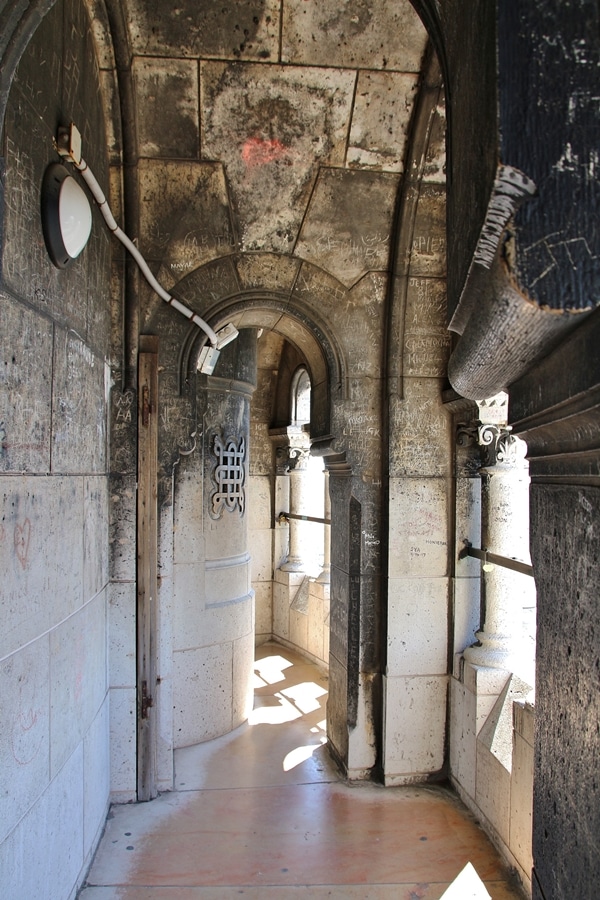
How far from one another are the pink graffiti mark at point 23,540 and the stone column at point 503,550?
2678mm

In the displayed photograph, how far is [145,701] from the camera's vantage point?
3.74m

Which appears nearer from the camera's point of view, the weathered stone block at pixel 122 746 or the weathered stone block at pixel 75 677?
the weathered stone block at pixel 75 677

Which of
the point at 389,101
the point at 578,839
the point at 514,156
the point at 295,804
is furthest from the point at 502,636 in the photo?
the point at 514,156

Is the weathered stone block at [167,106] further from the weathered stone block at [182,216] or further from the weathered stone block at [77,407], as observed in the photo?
the weathered stone block at [77,407]

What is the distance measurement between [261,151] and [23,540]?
280 cm

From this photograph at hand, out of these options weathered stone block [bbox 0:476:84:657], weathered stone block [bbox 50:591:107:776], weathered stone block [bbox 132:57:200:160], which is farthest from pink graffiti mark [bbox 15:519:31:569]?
weathered stone block [bbox 132:57:200:160]

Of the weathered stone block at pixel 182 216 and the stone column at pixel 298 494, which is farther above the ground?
the weathered stone block at pixel 182 216

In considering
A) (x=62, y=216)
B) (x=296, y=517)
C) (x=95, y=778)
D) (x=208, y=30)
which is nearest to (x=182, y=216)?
→ (x=208, y=30)

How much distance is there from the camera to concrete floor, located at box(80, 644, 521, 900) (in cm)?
299

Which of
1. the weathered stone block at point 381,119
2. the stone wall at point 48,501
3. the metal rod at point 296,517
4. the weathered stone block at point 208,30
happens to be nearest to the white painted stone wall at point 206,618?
the stone wall at point 48,501

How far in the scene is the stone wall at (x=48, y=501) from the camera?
1948mm

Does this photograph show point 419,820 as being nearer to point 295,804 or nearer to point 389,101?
point 295,804

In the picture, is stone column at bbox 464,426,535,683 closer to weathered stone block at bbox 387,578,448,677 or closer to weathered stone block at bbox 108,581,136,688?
weathered stone block at bbox 387,578,448,677

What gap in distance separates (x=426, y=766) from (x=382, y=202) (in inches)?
145
